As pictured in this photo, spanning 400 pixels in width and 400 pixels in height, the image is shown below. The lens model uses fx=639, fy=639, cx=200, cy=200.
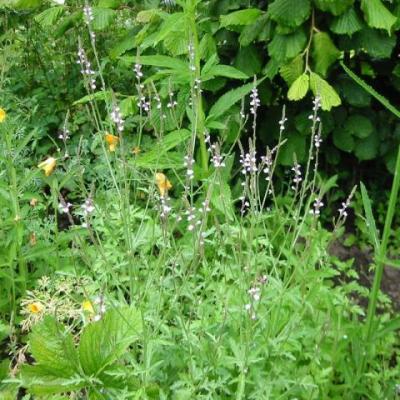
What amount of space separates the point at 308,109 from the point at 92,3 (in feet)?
4.73

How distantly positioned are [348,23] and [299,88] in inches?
13.1

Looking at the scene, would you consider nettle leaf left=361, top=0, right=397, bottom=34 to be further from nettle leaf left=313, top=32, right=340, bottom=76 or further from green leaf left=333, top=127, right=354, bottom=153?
green leaf left=333, top=127, right=354, bottom=153

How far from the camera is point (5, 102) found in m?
3.53

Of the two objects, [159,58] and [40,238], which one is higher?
[159,58]

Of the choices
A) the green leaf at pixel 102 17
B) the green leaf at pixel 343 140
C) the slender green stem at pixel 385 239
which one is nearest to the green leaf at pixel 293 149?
the green leaf at pixel 343 140

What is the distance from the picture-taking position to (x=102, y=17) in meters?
3.04

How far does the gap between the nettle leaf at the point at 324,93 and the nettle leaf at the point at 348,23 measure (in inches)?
8.0

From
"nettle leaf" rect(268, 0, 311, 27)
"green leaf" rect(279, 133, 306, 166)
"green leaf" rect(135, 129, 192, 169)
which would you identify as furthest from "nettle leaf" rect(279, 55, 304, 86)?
"green leaf" rect(135, 129, 192, 169)

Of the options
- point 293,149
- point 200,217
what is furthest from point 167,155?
point 293,149

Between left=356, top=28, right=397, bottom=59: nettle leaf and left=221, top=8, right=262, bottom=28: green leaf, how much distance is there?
453mm

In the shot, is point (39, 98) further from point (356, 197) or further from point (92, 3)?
point (356, 197)

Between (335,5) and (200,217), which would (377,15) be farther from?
(200,217)

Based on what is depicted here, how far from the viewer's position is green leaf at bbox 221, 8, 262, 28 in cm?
260

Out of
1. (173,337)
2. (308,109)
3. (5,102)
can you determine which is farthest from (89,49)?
(173,337)
